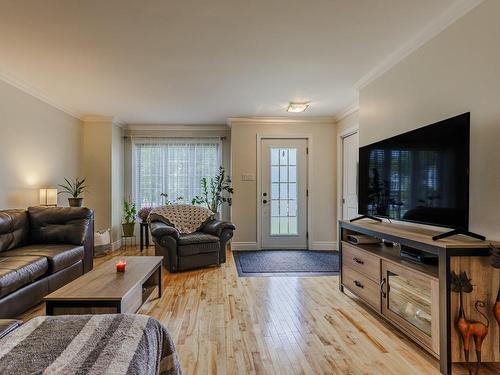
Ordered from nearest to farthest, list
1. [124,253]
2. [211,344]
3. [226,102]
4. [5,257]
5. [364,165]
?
[211,344] → [5,257] → [364,165] → [226,102] → [124,253]

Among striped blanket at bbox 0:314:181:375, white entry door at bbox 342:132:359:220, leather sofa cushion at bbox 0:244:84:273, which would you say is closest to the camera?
striped blanket at bbox 0:314:181:375

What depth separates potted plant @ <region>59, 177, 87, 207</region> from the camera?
181 inches

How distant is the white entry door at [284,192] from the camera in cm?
551

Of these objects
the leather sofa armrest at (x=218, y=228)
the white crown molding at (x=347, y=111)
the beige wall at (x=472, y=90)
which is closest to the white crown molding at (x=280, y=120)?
the white crown molding at (x=347, y=111)

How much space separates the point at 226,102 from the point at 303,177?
1.93 metres

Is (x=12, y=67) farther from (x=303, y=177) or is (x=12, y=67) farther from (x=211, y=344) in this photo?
(x=303, y=177)

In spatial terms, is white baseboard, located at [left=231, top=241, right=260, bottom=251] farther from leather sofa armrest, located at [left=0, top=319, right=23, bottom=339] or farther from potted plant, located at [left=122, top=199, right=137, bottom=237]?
leather sofa armrest, located at [left=0, top=319, right=23, bottom=339]

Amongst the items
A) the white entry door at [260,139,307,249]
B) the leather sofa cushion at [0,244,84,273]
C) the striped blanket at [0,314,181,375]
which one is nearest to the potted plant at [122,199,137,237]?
the leather sofa cushion at [0,244,84,273]

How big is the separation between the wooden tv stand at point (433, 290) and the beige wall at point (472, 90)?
12.5 inches

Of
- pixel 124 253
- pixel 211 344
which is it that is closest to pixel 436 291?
pixel 211 344

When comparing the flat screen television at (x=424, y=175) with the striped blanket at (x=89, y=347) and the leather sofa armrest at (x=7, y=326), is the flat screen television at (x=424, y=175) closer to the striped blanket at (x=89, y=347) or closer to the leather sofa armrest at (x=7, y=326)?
the striped blanket at (x=89, y=347)

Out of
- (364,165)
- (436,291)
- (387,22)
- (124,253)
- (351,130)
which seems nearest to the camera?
(436,291)

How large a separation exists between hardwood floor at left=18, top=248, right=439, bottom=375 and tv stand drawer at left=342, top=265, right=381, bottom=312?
14 centimetres

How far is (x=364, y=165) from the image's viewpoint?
10.5ft
